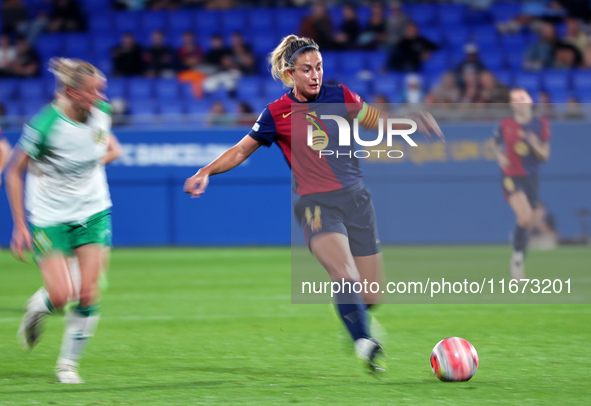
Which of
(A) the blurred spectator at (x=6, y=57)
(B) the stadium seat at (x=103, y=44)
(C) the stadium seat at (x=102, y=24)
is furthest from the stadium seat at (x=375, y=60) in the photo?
(A) the blurred spectator at (x=6, y=57)

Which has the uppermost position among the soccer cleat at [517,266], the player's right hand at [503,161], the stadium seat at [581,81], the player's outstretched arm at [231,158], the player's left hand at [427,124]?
the stadium seat at [581,81]

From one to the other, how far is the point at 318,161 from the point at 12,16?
16412 mm

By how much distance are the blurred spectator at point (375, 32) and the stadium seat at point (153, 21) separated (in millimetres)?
4519

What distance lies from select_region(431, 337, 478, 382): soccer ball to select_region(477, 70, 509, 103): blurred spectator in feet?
34.8

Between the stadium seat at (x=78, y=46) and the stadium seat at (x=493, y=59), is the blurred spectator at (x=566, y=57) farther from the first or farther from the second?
the stadium seat at (x=78, y=46)

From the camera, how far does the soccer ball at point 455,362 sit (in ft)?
18.7

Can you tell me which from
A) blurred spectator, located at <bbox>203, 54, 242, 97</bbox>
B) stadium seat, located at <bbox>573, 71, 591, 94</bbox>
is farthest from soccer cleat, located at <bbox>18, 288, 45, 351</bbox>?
stadium seat, located at <bbox>573, 71, 591, 94</bbox>

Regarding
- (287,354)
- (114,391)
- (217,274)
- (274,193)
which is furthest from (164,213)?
(114,391)

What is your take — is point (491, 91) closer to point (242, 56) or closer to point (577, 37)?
point (577, 37)

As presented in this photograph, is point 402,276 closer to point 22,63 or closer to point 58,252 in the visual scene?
point 58,252

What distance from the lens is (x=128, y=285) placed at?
39.2 feet

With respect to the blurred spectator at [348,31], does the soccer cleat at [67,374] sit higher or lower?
lower

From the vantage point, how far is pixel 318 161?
19.6 feet

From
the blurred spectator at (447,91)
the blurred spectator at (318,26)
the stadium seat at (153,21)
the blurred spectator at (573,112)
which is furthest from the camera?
the stadium seat at (153,21)
